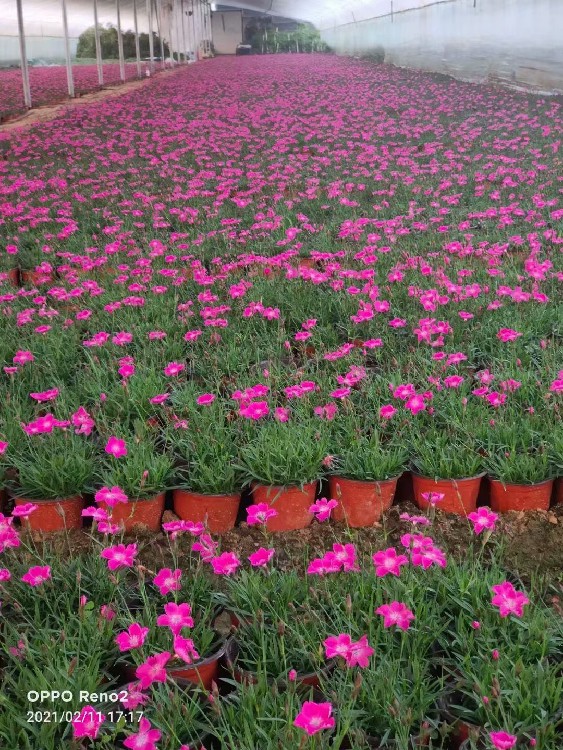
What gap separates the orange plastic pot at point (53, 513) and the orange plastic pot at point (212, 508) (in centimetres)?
36

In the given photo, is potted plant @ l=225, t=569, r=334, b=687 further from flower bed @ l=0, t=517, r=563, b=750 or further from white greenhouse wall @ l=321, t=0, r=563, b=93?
white greenhouse wall @ l=321, t=0, r=563, b=93

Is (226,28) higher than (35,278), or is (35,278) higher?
(226,28)

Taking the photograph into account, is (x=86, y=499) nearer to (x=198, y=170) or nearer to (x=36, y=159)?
(x=198, y=170)

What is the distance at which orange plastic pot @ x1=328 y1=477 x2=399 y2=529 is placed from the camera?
8.11 ft

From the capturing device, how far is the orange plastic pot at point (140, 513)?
2453 mm

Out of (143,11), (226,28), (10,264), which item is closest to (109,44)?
(143,11)

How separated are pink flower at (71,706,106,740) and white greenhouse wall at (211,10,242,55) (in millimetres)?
65511

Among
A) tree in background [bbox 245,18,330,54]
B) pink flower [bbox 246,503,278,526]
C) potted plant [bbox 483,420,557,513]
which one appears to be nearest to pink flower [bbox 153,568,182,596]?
pink flower [bbox 246,503,278,526]

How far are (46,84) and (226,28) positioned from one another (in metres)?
47.5

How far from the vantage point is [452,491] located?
2.48 m

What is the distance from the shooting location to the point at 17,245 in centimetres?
570

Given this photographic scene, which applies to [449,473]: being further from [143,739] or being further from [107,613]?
[143,739]

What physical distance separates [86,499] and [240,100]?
639 inches

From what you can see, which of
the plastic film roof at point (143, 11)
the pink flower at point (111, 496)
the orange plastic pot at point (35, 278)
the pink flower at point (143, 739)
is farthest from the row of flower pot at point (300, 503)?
the plastic film roof at point (143, 11)
